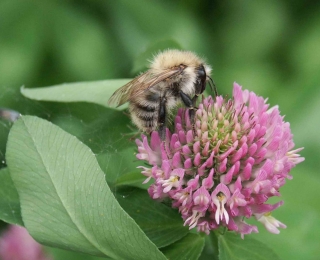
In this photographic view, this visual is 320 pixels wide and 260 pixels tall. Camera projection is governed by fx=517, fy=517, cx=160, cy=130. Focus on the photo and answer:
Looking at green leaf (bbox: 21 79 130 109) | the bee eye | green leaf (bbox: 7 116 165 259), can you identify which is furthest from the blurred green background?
green leaf (bbox: 7 116 165 259)

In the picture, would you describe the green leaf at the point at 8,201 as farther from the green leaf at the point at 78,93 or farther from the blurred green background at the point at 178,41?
the blurred green background at the point at 178,41

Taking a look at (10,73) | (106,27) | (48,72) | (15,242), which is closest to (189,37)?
(106,27)

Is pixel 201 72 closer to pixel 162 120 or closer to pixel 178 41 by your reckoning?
pixel 162 120

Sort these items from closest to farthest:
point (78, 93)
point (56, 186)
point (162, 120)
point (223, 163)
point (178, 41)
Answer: point (56, 186) → point (223, 163) → point (162, 120) → point (78, 93) → point (178, 41)

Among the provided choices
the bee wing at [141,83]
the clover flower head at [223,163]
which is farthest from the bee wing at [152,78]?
the clover flower head at [223,163]

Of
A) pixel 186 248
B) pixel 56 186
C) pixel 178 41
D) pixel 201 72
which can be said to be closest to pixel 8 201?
pixel 56 186

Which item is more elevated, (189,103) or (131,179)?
(189,103)
